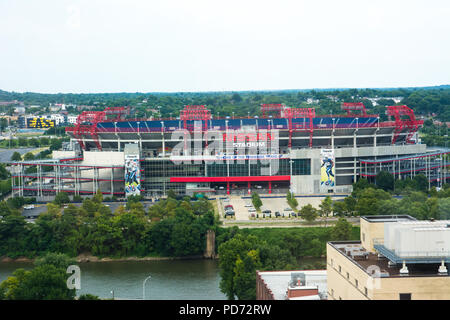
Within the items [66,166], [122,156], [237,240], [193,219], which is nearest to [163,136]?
[122,156]

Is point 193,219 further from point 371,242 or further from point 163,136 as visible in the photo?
point 371,242

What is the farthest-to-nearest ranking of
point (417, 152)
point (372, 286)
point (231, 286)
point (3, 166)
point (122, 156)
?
point (3, 166)
point (417, 152)
point (122, 156)
point (231, 286)
point (372, 286)

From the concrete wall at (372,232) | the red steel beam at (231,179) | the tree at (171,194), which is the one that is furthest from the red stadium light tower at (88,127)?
the concrete wall at (372,232)

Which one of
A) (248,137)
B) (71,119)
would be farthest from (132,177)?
(71,119)

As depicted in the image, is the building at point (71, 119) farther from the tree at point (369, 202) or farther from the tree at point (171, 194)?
the tree at point (369, 202)

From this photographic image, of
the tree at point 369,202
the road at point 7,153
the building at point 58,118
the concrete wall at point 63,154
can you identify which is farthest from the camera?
the building at point 58,118

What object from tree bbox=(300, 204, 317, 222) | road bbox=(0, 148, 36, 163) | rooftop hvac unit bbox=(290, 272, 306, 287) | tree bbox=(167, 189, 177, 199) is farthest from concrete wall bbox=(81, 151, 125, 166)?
rooftop hvac unit bbox=(290, 272, 306, 287)
